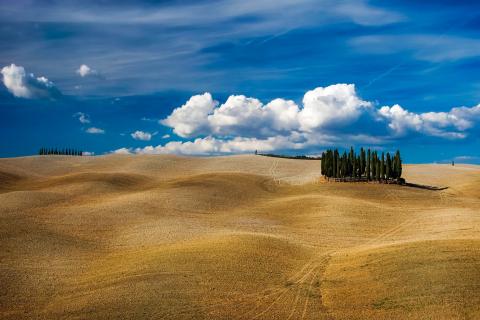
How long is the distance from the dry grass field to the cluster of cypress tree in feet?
44.1

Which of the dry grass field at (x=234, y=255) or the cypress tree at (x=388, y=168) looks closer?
the dry grass field at (x=234, y=255)

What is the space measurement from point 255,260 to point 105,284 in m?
11.9

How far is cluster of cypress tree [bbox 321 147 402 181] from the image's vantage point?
97.6 meters

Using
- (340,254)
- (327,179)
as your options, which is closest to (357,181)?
(327,179)

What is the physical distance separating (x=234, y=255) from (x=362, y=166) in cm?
6711

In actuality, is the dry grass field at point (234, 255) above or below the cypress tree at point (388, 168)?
below

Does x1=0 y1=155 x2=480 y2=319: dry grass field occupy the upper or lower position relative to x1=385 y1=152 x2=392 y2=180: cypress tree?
lower

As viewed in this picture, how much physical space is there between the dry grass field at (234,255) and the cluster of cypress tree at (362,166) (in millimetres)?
13455

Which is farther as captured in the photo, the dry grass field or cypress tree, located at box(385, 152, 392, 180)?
cypress tree, located at box(385, 152, 392, 180)

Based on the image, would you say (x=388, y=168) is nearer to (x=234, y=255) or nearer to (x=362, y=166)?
(x=362, y=166)

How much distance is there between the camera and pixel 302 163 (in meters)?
139

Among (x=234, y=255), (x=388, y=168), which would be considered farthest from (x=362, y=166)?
(x=234, y=255)

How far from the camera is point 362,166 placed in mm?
99938

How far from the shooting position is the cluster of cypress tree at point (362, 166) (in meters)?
97.6
